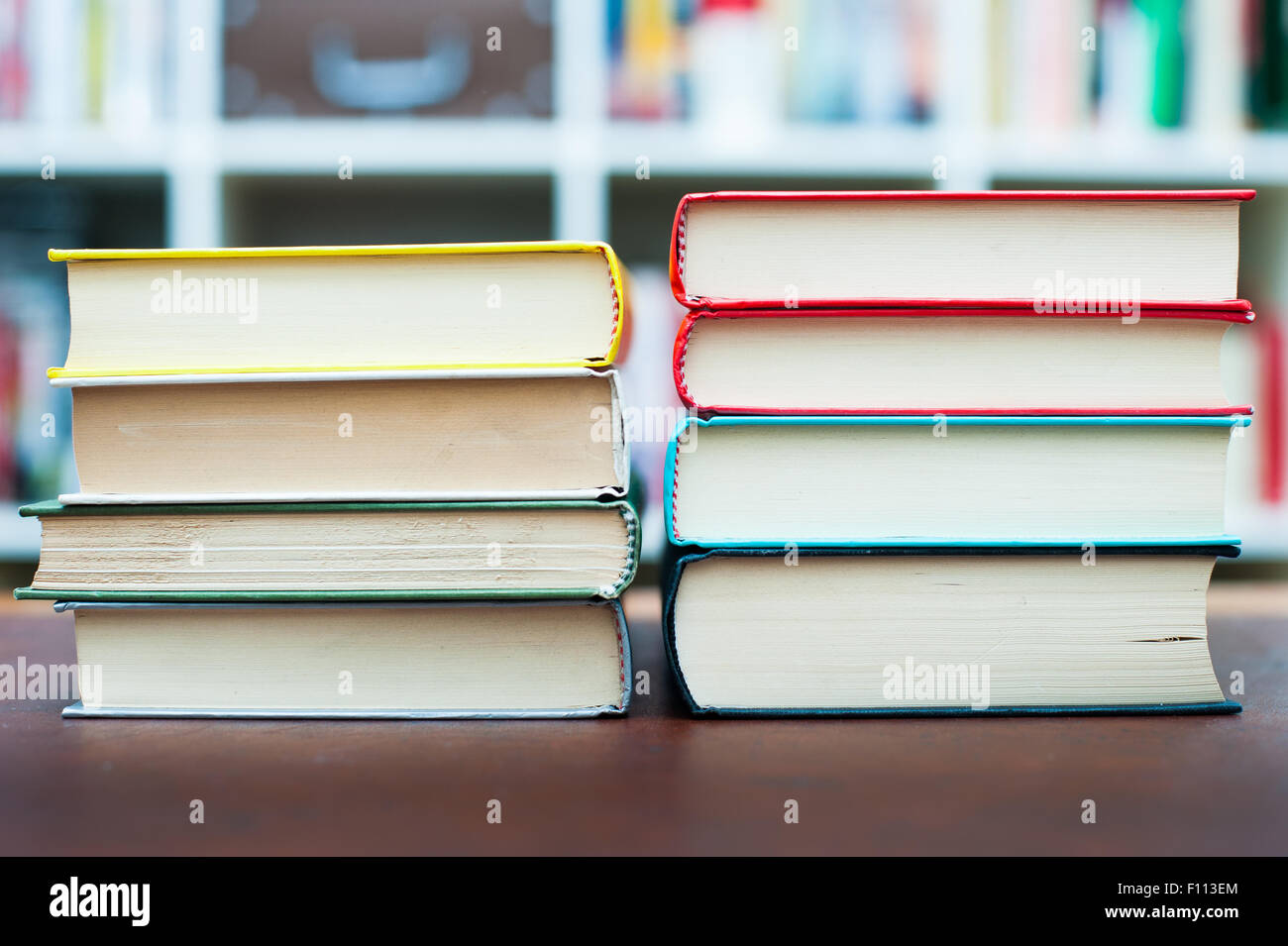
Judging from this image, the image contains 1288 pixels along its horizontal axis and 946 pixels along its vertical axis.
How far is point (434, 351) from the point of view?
0.49 m

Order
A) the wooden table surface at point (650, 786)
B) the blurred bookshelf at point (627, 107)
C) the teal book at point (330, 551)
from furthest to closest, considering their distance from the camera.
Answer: the blurred bookshelf at point (627, 107), the teal book at point (330, 551), the wooden table surface at point (650, 786)

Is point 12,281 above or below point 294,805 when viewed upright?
above

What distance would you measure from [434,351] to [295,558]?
131mm

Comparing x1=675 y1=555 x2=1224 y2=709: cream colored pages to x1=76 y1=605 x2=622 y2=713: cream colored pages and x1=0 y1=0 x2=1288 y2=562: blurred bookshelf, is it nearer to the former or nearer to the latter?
x1=76 y1=605 x2=622 y2=713: cream colored pages

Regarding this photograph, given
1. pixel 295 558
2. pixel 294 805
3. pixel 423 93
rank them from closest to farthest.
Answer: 1. pixel 294 805
2. pixel 295 558
3. pixel 423 93

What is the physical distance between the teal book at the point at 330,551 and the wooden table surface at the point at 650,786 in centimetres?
7

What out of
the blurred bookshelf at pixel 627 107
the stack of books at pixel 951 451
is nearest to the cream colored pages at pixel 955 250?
the stack of books at pixel 951 451

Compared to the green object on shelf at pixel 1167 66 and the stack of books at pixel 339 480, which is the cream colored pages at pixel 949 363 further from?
the green object on shelf at pixel 1167 66

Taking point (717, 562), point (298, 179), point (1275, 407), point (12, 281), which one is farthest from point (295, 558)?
point (1275, 407)

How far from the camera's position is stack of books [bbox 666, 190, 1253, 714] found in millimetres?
484

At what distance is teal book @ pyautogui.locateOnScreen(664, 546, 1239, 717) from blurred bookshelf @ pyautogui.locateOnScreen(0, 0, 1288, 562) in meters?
0.80

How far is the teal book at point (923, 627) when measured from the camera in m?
0.48

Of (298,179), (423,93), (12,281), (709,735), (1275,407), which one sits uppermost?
(423,93)

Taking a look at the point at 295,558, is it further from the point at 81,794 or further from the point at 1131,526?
the point at 1131,526
